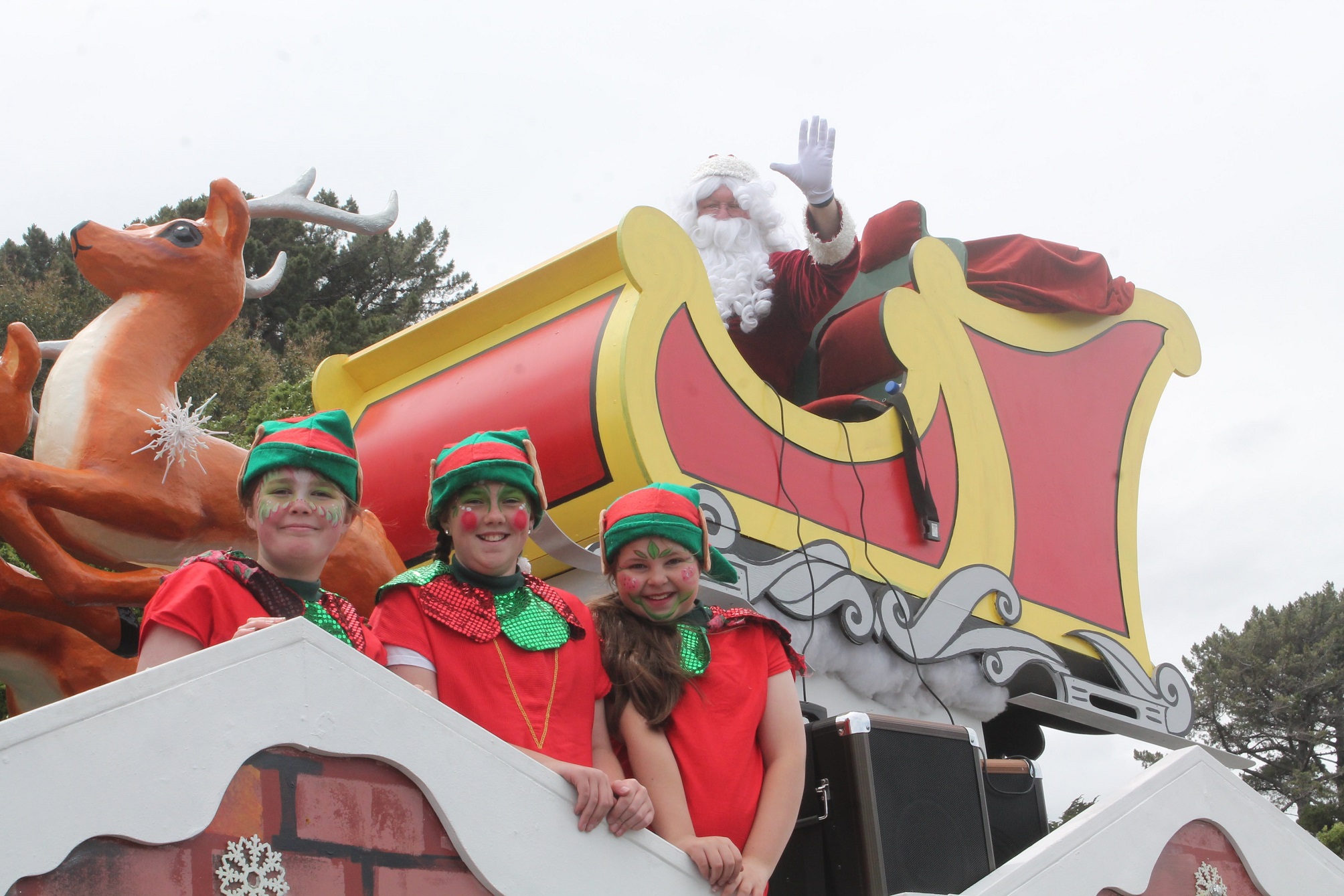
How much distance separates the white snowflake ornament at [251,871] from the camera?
1.67 meters

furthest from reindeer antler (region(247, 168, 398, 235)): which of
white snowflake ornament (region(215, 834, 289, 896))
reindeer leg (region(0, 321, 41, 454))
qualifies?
white snowflake ornament (region(215, 834, 289, 896))

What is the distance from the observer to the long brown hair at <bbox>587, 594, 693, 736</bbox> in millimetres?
2408

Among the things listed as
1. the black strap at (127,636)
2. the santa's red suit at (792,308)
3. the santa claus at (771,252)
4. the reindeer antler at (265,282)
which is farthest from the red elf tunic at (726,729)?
the santa's red suit at (792,308)

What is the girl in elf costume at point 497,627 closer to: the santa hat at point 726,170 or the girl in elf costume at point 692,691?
the girl in elf costume at point 692,691

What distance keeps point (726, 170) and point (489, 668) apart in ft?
14.8

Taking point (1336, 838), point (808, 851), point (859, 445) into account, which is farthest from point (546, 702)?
point (1336, 838)

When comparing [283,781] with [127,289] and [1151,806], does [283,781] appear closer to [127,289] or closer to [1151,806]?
[1151,806]

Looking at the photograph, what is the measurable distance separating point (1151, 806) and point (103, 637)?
304 centimetres

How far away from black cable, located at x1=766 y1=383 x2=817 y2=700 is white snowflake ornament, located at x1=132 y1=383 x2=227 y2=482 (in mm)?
2053

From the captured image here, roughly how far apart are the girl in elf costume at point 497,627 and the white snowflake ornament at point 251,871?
1.76 ft

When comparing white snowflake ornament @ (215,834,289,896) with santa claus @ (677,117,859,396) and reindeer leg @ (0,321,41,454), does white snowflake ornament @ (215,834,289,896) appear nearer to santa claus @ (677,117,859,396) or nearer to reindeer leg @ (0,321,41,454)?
reindeer leg @ (0,321,41,454)

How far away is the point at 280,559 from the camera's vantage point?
215cm

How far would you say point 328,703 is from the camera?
1.83 meters

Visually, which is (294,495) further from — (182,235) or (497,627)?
(182,235)
